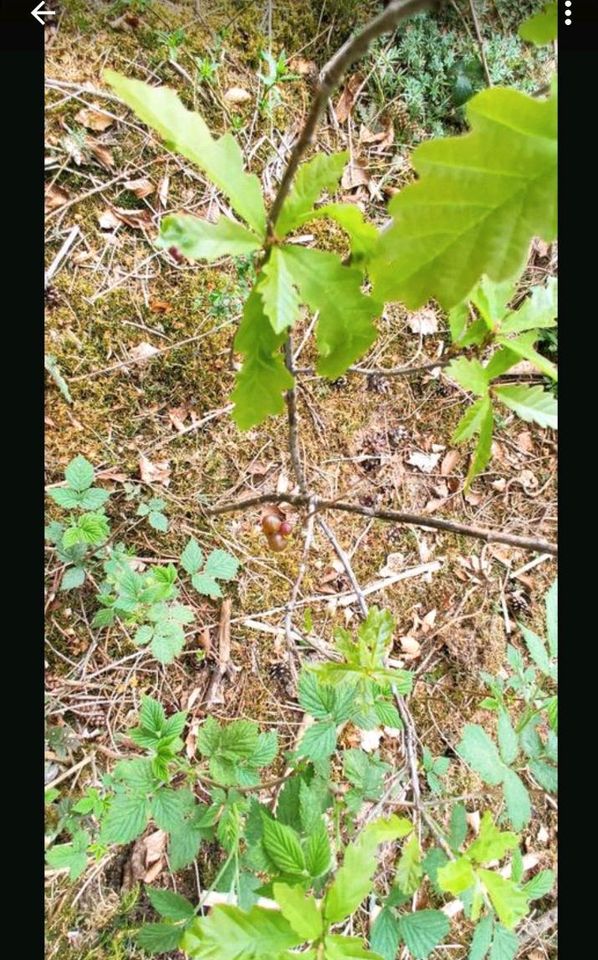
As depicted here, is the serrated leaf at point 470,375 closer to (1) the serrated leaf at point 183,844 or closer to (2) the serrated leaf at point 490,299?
(2) the serrated leaf at point 490,299

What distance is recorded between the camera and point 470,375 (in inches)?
52.7

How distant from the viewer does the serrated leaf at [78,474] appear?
68.5 inches

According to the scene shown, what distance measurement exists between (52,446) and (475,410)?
1.27 metres

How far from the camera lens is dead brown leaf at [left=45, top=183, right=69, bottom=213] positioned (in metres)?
2.11

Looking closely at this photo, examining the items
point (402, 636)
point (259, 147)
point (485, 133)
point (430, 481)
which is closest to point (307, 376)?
point (430, 481)

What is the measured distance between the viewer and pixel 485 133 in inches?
29.2

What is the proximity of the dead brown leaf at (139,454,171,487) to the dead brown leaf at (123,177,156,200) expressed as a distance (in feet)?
2.77

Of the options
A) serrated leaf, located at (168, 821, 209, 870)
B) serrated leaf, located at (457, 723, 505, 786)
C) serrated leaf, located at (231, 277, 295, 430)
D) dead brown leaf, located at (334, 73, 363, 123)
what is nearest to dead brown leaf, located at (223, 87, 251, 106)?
dead brown leaf, located at (334, 73, 363, 123)

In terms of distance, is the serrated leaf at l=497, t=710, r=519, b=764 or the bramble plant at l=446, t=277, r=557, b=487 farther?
the serrated leaf at l=497, t=710, r=519, b=764

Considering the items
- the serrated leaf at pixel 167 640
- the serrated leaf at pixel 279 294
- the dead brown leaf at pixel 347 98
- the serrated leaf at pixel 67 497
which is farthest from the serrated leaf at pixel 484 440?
the dead brown leaf at pixel 347 98

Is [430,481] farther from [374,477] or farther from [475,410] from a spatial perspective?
[475,410]

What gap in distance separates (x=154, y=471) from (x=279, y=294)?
4.07 feet

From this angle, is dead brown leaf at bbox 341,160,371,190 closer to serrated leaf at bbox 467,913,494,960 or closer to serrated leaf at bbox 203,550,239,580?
serrated leaf at bbox 203,550,239,580

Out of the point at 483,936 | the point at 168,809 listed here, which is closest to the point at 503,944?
the point at 483,936
